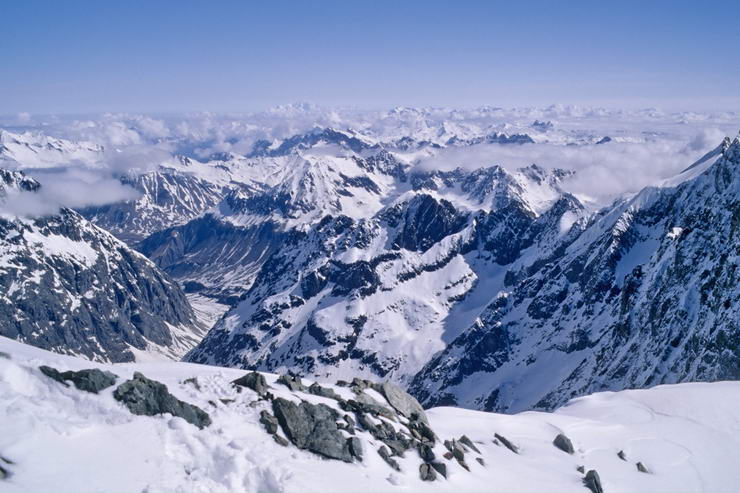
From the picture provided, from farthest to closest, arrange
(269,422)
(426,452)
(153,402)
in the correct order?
1. (426,452)
2. (269,422)
3. (153,402)

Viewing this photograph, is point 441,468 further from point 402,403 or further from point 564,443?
point 564,443

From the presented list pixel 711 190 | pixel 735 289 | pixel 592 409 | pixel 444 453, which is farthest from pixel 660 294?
pixel 444 453

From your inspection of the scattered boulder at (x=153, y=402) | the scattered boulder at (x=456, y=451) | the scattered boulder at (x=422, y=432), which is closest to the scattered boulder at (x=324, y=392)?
the scattered boulder at (x=422, y=432)

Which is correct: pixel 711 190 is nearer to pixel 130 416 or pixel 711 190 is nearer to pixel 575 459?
pixel 575 459

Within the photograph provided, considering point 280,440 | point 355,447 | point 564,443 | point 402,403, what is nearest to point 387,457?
point 355,447

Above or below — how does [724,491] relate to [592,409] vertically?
above

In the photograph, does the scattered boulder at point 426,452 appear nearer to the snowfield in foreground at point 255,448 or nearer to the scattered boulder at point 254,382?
the snowfield in foreground at point 255,448
